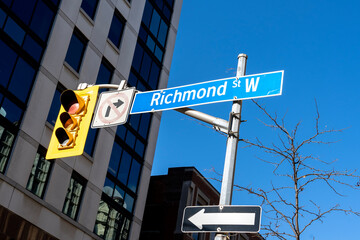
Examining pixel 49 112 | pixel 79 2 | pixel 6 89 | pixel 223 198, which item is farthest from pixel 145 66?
pixel 223 198

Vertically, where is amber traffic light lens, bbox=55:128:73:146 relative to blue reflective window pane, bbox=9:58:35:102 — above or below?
below

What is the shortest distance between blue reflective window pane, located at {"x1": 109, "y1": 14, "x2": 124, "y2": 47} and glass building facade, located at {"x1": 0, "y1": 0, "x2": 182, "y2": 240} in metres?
0.06

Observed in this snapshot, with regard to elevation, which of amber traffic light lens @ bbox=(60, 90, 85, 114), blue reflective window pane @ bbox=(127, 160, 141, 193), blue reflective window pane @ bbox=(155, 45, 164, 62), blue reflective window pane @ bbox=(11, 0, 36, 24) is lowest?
amber traffic light lens @ bbox=(60, 90, 85, 114)

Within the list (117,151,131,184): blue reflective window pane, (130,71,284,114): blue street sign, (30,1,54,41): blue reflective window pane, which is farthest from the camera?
(117,151,131,184): blue reflective window pane

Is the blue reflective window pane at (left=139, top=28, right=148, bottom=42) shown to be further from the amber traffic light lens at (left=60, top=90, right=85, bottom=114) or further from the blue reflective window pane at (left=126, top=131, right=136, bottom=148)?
the amber traffic light lens at (left=60, top=90, right=85, bottom=114)

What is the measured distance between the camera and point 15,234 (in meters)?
17.5

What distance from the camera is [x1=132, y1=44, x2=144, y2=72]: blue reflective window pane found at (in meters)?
27.8

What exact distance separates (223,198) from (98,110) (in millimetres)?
3022

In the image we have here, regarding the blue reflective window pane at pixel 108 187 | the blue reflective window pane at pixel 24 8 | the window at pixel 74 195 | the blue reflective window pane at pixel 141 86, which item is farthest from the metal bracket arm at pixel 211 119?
the blue reflective window pane at pixel 141 86

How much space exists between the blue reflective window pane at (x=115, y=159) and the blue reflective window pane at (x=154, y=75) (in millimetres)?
5442

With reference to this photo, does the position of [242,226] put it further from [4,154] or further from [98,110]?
[4,154]

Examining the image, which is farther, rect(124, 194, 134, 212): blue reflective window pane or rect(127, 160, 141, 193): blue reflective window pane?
rect(127, 160, 141, 193): blue reflective window pane

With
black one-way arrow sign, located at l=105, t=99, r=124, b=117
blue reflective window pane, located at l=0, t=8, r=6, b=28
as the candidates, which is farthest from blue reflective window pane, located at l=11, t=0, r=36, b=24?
black one-way arrow sign, located at l=105, t=99, r=124, b=117

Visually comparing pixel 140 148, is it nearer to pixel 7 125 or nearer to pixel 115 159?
pixel 115 159
